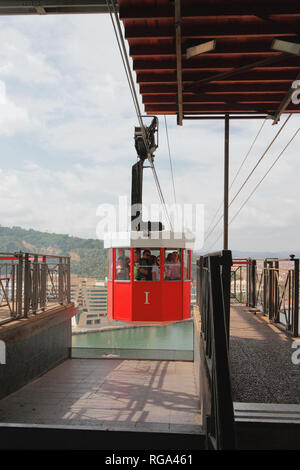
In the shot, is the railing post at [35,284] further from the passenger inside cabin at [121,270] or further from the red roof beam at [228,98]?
the red roof beam at [228,98]

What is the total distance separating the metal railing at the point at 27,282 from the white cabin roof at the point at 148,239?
179cm

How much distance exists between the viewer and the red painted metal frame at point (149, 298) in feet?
32.3

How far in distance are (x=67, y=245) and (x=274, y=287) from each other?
49.3 meters

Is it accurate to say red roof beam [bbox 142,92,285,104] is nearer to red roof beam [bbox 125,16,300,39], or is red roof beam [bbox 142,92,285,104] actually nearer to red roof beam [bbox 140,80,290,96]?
red roof beam [bbox 140,80,290,96]

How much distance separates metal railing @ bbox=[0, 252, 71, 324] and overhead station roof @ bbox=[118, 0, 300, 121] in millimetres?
A: 3374

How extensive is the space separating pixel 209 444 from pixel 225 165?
482 centimetres

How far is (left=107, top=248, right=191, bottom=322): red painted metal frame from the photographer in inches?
388

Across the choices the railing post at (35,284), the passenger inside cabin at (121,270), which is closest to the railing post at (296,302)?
the railing post at (35,284)

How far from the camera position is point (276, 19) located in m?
4.30

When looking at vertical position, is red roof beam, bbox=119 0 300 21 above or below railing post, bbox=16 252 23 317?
above

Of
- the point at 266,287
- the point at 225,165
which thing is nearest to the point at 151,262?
the point at 266,287

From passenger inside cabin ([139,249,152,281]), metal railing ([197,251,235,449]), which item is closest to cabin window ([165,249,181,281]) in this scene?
passenger inside cabin ([139,249,152,281])
